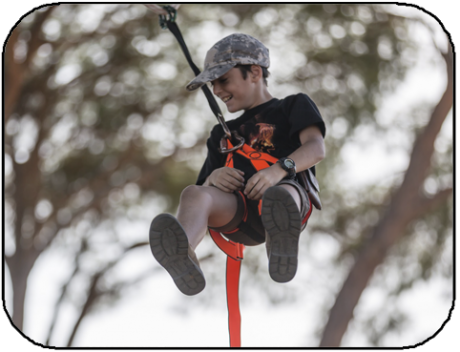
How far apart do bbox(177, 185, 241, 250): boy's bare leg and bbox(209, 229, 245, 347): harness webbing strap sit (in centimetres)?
14

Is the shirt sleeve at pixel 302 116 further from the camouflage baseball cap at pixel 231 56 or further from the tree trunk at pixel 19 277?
the tree trunk at pixel 19 277

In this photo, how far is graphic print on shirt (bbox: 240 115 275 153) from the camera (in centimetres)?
181

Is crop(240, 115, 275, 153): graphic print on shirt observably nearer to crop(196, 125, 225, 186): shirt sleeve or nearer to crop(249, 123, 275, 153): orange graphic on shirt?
crop(249, 123, 275, 153): orange graphic on shirt

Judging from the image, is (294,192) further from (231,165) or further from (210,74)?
(210,74)

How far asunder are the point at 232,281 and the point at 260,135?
49cm

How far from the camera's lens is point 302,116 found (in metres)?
1.73

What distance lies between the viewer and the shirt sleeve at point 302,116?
1722 mm

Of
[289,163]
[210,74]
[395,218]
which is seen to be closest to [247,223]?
[289,163]

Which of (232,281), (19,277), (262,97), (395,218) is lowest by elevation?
(395,218)

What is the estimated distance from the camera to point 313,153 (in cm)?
168

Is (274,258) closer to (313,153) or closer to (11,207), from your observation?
(313,153)

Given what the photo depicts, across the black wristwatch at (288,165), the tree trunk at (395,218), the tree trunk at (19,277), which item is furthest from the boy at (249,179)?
the tree trunk at (19,277)

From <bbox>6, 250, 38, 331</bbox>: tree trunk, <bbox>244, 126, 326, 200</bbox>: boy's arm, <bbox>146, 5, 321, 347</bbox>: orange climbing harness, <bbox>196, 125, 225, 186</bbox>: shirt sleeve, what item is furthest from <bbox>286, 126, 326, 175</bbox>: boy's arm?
<bbox>6, 250, 38, 331</bbox>: tree trunk

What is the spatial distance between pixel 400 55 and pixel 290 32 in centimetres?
107
